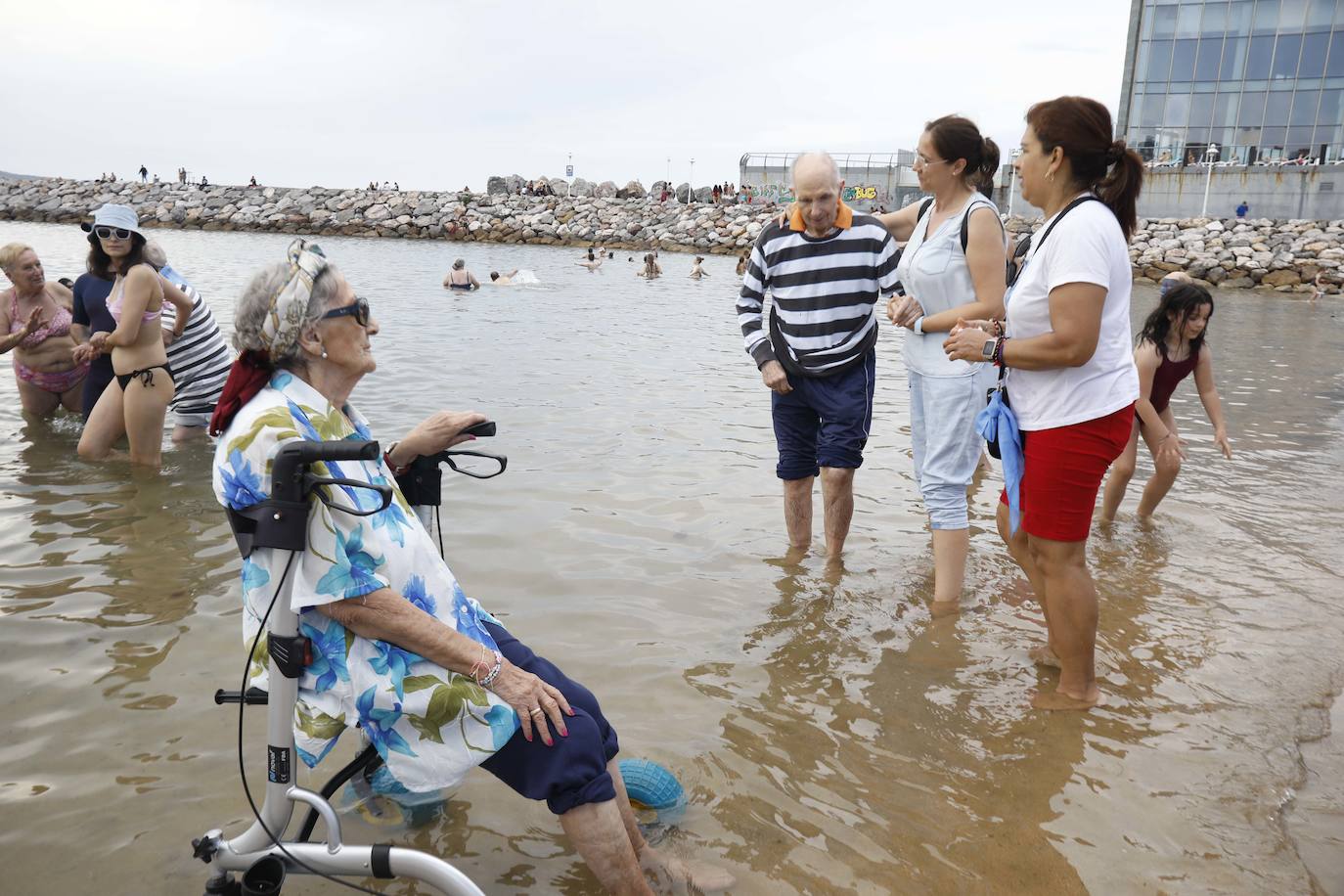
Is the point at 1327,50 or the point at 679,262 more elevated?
the point at 1327,50

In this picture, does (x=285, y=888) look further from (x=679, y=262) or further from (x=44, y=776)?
(x=679, y=262)

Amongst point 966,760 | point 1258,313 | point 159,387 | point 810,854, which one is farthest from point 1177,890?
point 1258,313

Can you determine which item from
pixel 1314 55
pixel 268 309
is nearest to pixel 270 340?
pixel 268 309

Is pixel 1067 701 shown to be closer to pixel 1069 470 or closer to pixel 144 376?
pixel 1069 470

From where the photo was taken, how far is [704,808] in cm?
324

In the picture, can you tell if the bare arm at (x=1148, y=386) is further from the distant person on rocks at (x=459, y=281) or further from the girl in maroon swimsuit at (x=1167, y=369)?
the distant person on rocks at (x=459, y=281)

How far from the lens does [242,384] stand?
2428 millimetres

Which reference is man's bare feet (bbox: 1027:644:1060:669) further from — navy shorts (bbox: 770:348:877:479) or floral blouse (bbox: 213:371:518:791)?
floral blouse (bbox: 213:371:518:791)

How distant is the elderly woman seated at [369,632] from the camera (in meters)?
2.32

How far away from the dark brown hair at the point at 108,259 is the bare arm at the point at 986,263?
5.37 m

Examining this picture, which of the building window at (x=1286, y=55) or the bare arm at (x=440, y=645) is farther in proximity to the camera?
the building window at (x=1286, y=55)

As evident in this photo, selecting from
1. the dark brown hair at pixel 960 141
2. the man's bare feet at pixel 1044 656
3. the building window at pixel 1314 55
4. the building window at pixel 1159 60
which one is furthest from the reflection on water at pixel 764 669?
the building window at pixel 1159 60

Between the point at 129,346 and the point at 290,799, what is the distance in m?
5.30

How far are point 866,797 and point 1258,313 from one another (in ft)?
84.0
